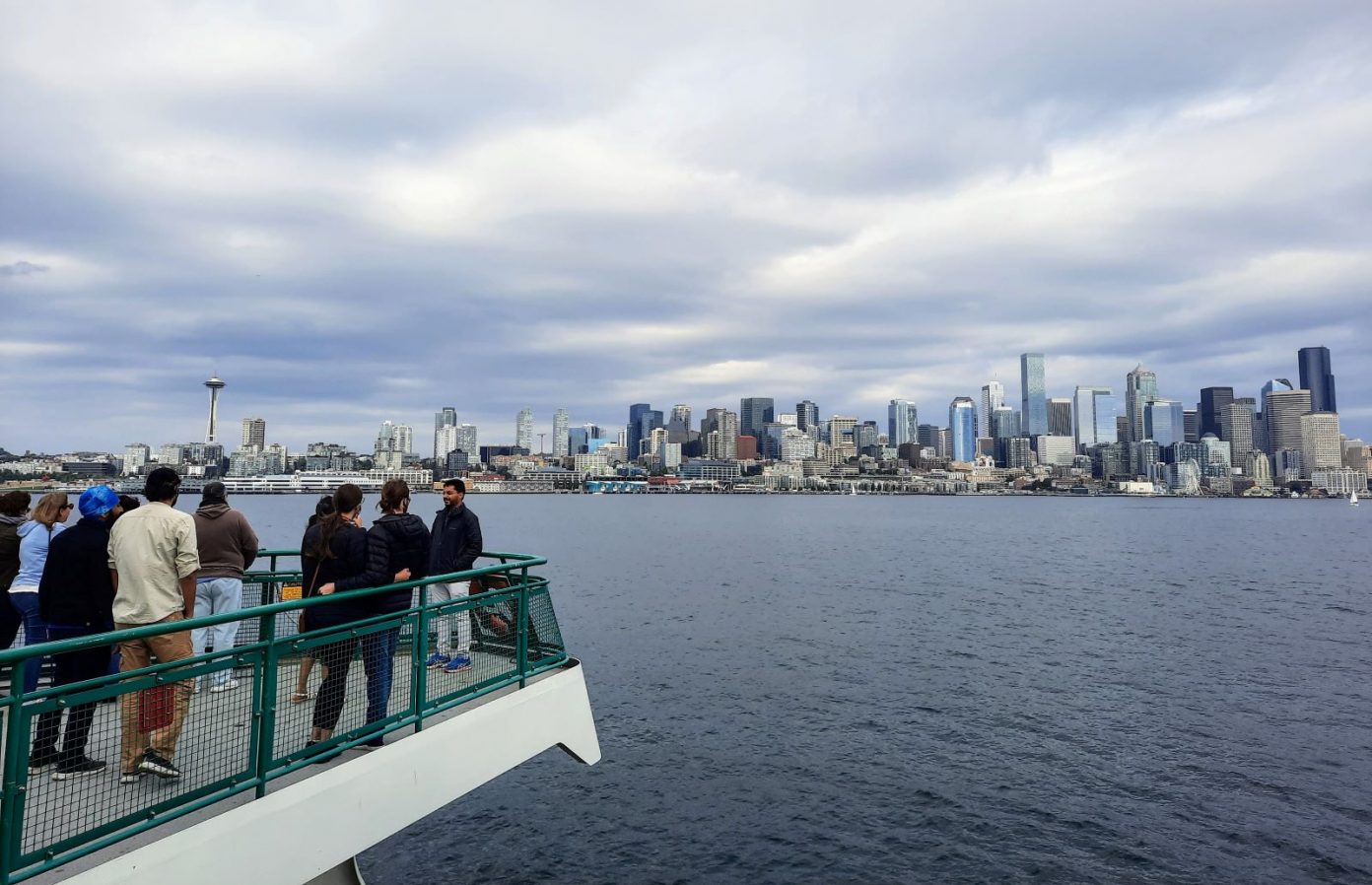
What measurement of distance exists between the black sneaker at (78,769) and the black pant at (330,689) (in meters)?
1.18

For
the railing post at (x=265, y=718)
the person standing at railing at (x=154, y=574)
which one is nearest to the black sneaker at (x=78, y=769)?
the person standing at railing at (x=154, y=574)

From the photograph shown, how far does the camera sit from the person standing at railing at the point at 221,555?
702 centimetres

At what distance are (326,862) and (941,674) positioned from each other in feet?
65.7

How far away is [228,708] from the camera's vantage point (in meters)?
4.95

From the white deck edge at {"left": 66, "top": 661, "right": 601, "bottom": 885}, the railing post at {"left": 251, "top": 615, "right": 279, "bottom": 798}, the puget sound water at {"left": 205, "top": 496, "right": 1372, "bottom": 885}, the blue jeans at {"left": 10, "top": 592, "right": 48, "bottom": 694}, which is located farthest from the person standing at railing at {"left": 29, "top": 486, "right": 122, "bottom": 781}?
the puget sound water at {"left": 205, "top": 496, "right": 1372, "bottom": 885}

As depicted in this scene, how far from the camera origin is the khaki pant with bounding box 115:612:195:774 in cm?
448

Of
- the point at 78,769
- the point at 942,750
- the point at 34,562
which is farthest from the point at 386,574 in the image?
the point at 942,750

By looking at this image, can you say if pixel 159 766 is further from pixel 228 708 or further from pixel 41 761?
pixel 41 761

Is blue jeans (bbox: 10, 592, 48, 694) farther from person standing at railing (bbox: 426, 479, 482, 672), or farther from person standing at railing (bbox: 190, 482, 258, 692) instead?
person standing at railing (bbox: 426, 479, 482, 672)

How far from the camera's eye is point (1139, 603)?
36062 millimetres

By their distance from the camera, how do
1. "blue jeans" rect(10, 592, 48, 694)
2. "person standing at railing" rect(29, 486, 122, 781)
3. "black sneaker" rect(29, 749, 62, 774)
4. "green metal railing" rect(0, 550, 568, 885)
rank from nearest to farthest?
1. "green metal railing" rect(0, 550, 568, 885)
2. "black sneaker" rect(29, 749, 62, 774)
3. "person standing at railing" rect(29, 486, 122, 781)
4. "blue jeans" rect(10, 592, 48, 694)

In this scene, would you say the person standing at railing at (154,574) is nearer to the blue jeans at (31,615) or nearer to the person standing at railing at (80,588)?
the person standing at railing at (80,588)

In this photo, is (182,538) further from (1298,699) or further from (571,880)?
(1298,699)

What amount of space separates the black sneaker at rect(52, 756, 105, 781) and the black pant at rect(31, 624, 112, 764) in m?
0.03
